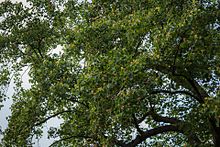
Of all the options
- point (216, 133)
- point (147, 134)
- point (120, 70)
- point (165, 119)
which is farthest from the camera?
point (165, 119)

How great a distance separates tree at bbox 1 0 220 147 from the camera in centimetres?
1605

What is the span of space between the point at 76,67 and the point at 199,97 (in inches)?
240

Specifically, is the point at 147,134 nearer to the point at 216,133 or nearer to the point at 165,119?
the point at 165,119

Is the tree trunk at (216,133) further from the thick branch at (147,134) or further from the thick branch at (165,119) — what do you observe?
the thick branch at (165,119)

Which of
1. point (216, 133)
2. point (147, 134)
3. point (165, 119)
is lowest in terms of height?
point (216, 133)

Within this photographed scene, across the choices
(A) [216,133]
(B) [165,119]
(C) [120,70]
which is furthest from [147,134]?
(C) [120,70]

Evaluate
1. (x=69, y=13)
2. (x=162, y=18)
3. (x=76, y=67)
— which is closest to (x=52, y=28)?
(x=69, y=13)

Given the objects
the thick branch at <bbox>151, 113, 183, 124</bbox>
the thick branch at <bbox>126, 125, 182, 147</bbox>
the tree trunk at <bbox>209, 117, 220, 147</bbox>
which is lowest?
the tree trunk at <bbox>209, 117, 220, 147</bbox>

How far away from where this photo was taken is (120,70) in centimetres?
1577

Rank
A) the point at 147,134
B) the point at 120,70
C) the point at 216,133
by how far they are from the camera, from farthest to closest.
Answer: the point at 147,134 < the point at 216,133 < the point at 120,70

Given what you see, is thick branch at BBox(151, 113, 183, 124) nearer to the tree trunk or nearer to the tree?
the tree

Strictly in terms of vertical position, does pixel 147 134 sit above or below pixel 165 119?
below

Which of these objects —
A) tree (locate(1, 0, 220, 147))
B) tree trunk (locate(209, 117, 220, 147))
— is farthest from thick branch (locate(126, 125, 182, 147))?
tree trunk (locate(209, 117, 220, 147))

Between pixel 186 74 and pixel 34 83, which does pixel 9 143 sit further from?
pixel 186 74
